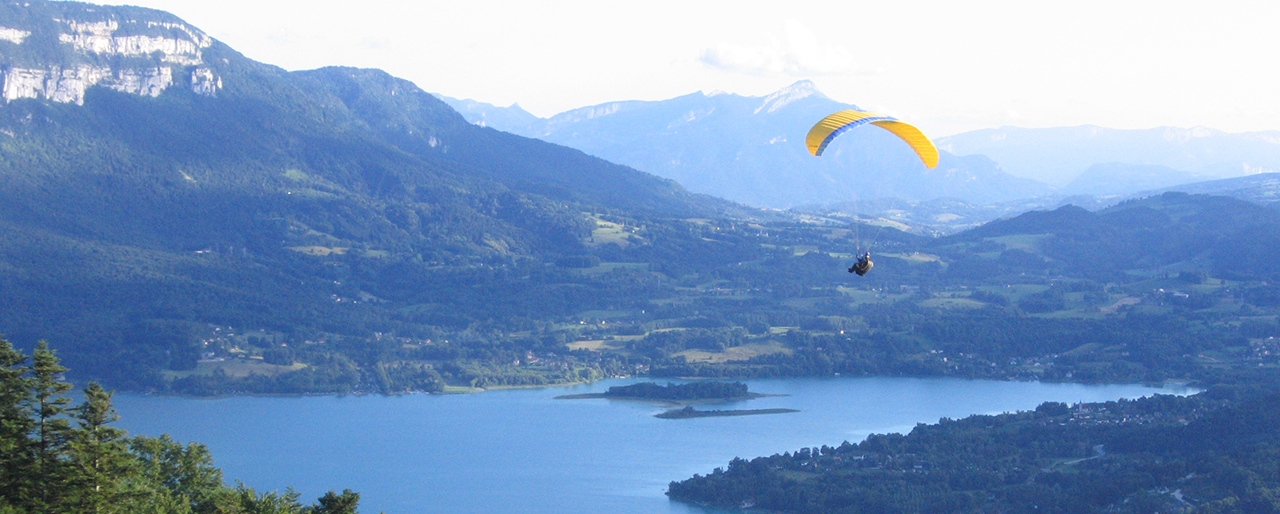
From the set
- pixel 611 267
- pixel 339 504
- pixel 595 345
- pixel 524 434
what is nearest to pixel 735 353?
pixel 595 345

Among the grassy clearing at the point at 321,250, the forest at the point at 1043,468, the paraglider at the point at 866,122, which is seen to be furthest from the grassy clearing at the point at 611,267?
the paraglider at the point at 866,122

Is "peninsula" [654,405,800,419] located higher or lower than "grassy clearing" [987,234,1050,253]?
lower

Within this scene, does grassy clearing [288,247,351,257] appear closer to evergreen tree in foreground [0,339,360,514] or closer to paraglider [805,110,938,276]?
paraglider [805,110,938,276]

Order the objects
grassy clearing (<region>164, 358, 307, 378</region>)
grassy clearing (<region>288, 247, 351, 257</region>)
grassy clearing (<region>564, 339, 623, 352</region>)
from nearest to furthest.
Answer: grassy clearing (<region>164, 358, 307, 378</region>)
grassy clearing (<region>564, 339, 623, 352</region>)
grassy clearing (<region>288, 247, 351, 257</region>)

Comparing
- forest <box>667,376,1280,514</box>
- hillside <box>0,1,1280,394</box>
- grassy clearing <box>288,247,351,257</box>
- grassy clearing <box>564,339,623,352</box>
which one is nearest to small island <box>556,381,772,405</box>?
hillside <box>0,1,1280,394</box>

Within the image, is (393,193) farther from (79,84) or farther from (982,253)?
(982,253)

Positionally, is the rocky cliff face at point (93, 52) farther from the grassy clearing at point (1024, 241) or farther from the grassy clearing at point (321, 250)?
the grassy clearing at point (1024, 241)
